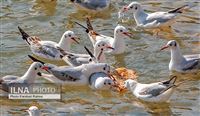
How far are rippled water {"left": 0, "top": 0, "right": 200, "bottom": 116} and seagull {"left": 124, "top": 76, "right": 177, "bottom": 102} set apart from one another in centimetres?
18

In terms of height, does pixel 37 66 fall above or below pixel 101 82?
above

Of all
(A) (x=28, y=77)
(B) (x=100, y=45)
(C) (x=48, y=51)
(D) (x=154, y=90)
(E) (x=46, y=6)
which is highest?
(E) (x=46, y=6)

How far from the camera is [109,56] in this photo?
1334 centimetres

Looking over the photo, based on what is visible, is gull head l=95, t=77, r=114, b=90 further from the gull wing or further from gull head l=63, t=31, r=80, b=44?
gull head l=63, t=31, r=80, b=44

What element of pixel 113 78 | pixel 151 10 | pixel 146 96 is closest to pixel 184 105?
pixel 146 96

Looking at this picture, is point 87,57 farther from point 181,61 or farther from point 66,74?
point 181,61

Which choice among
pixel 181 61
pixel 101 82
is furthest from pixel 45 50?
pixel 181 61

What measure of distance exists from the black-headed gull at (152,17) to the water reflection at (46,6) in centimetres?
198

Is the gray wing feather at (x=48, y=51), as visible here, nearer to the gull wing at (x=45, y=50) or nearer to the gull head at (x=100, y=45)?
the gull wing at (x=45, y=50)

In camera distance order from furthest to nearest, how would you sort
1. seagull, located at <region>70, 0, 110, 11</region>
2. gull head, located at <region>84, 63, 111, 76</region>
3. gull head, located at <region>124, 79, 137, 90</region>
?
1. seagull, located at <region>70, 0, 110, 11</region>
2. gull head, located at <region>84, 63, 111, 76</region>
3. gull head, located at <region>124, 79, 137, 90</region>

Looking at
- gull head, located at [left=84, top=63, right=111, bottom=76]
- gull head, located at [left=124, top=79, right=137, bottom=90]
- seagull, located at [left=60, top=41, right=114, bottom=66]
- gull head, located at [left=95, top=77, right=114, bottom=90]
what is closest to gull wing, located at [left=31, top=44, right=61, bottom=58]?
seagull, located at [left=60, top=41, right=114, bottom=66]

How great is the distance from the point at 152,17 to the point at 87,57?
8.63 feet

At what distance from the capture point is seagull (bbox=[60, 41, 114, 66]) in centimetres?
1224

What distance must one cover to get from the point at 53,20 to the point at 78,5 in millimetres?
756
